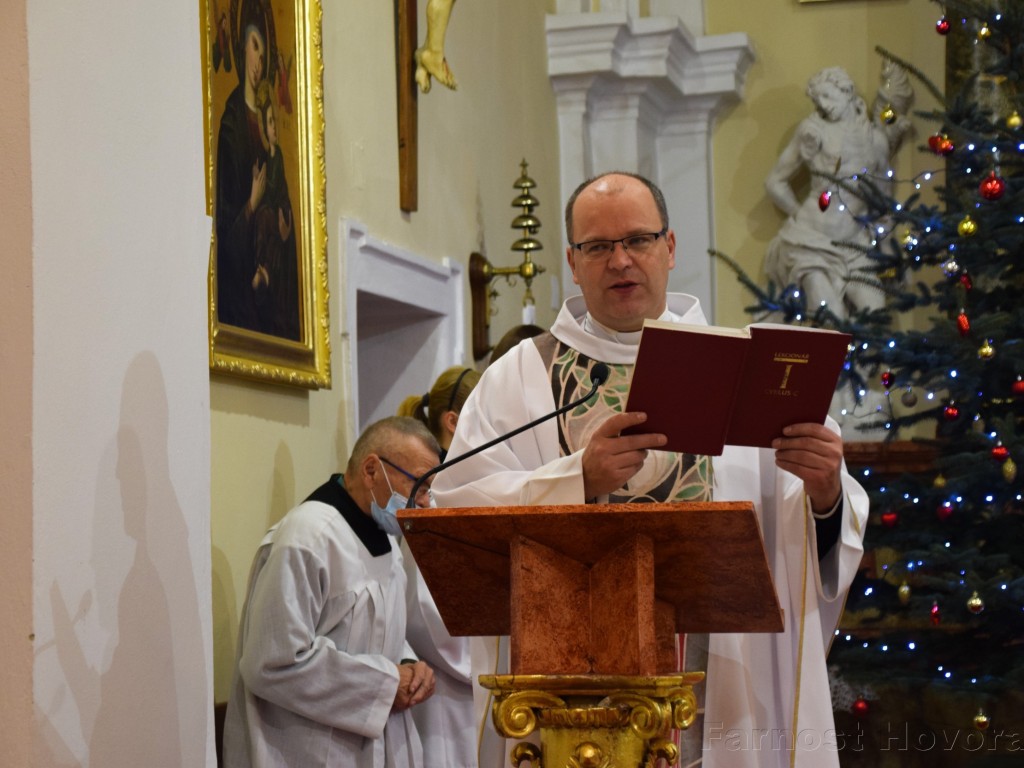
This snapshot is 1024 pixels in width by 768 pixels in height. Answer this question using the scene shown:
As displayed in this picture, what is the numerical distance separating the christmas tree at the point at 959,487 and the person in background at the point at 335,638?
99.7 inches

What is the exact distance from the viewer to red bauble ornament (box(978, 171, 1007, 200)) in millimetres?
5969

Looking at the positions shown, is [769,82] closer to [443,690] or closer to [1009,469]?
[1009,469]

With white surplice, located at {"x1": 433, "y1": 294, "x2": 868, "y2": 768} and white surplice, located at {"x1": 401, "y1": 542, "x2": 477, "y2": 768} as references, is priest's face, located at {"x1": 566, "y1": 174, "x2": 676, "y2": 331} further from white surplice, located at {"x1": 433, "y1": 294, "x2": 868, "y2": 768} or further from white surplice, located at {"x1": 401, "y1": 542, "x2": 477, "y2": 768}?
white surplice, located at {"x1": 401, "y1": 542, "x2": 477, "y2": 768}

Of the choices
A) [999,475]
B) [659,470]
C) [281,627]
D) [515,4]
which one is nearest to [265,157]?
[281,627]

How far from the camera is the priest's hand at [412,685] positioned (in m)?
4.46

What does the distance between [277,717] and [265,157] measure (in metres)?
1.94

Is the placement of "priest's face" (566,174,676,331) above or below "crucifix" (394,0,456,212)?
below

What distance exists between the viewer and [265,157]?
5117 mm

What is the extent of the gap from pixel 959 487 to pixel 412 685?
9.04 ft

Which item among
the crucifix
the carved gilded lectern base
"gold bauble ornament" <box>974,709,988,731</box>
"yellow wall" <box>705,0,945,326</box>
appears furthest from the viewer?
"yellow wall" <box>705,0,945,326</box>

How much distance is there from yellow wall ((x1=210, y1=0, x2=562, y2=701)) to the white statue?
1607mm

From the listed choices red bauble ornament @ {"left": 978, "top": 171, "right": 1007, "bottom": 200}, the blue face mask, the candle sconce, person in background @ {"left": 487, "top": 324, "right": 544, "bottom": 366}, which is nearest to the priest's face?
the blue face mask

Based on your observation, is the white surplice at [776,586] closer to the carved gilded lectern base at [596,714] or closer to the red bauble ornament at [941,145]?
the carved gilded lectern base at [596,714]

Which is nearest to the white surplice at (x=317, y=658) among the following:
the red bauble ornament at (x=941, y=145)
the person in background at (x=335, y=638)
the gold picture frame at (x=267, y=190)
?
the person in background at (x=335, y=638)
